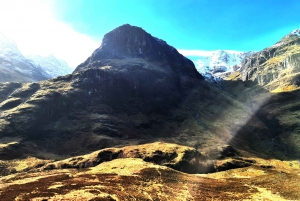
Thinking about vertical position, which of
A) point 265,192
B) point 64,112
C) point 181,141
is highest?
point 64,112

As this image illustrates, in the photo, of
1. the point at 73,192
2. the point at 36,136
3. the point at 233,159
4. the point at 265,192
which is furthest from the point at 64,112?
the point at 265,192

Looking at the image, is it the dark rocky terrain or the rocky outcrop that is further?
the rocky outcrop

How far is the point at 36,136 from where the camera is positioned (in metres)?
151

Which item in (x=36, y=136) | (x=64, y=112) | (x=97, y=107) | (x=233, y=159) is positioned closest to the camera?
(x=233, y=159)

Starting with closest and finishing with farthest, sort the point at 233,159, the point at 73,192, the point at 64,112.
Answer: the point at 73,192 → the point at 233,159 → the point at 64,112

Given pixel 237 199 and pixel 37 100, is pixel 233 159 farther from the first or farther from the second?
pixel 37 100

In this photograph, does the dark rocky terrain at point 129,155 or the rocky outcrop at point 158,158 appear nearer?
the dark rocky terrain at point 129,155

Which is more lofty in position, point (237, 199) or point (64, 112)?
point (64, 112)

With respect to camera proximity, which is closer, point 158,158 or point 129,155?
point 158,158

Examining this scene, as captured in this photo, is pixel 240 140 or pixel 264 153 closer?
pixel 264 153

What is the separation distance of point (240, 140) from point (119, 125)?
8591cm

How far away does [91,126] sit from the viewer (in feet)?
555

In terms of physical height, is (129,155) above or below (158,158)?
above

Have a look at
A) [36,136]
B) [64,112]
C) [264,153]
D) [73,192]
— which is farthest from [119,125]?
[73,192]
